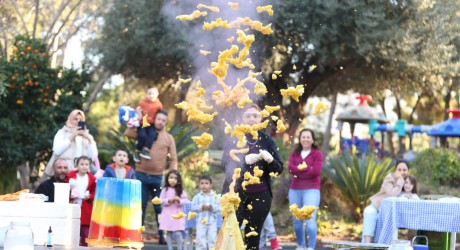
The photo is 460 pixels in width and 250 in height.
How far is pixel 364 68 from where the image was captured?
24.3m

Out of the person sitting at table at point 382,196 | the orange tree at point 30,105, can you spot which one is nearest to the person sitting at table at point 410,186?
the person sitting at table at point 382,196

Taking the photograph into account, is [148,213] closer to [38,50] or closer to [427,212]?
[38,50]

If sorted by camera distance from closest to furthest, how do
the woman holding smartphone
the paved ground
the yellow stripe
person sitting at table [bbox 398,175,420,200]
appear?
the yellow stripe
person sitting at table [bbox 398,175,420,200]
the woman holding smartphone
the paved ground

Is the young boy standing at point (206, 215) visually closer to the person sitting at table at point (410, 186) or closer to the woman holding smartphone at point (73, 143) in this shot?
the woman holding smartphone at point (73, 143)

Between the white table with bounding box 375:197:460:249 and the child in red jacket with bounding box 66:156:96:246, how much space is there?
3.24 metres

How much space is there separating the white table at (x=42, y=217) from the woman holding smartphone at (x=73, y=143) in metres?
4.98

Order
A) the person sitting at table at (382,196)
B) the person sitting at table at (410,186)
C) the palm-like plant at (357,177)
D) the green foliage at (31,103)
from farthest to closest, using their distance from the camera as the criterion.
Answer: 1. the green foliage at (31,103)
2. the palm-like plant at (357,177)
3. the person sitting at table at (410,186)
4. the person sitting at table at (382,196)

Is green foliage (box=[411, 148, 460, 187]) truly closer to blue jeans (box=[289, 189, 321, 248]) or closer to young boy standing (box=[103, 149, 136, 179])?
blue jeans (box=[289, 189, 321, 248])

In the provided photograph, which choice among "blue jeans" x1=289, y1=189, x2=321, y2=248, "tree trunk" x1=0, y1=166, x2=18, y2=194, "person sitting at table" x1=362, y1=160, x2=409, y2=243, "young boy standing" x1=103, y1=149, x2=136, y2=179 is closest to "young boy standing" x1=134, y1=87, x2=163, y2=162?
"young boy standing" x1=103, y1=149, x2=136, y2=179

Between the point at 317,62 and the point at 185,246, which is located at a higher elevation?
the point at 317,62

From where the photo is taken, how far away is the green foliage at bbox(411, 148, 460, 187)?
18.3m

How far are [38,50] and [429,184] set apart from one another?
7.32 metres

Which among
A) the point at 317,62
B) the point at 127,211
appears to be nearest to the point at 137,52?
the point at 317,62

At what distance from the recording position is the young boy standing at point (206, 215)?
37.1ft
